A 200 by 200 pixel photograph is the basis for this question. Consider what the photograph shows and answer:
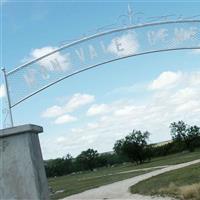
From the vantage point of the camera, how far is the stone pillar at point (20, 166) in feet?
22.5

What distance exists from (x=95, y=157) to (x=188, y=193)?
282ft

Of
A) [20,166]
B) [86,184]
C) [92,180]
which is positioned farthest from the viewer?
[92,180]

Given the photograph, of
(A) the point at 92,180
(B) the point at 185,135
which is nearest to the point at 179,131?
(B) the point at 185,135

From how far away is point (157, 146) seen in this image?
9456 cm

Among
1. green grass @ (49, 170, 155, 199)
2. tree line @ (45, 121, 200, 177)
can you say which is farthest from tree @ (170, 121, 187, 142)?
green grass @ (49, 170, 155, 199)

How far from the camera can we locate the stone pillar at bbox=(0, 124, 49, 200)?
6.84m

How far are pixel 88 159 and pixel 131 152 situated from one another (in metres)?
16.7

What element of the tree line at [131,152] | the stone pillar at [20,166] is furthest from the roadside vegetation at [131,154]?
the stone pillar at [20,166]

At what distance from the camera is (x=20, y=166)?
22.6 ft

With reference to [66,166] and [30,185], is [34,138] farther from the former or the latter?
[66,166]

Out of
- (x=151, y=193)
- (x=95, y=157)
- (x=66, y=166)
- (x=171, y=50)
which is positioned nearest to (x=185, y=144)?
(x=95, y=157)

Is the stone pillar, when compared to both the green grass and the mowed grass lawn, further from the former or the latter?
the green grass

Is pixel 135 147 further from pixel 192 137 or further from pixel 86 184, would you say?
pixel 86 184

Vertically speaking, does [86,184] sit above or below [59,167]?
below
